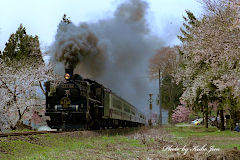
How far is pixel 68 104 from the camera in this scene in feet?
51.6

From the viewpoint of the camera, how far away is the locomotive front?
15.6 m

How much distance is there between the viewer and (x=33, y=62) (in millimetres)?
31062

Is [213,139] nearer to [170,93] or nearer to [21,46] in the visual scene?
[21,46]

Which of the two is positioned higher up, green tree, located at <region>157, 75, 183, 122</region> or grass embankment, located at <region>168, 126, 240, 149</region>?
green tree, located at <region>157, 75, 183, 122</region>

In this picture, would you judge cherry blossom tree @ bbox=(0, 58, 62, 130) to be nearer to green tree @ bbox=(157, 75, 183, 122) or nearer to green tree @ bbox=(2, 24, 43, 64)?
green tree @ bbox=(2, 24, 43, 64)

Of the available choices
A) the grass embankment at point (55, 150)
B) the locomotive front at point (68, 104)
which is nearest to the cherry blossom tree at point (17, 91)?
the locomotive front at point (68, 104)

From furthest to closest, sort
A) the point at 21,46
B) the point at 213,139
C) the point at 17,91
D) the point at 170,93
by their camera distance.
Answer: the point at 170,93 → the point at 21,46 → the point at 17,91 → the point at 213,139

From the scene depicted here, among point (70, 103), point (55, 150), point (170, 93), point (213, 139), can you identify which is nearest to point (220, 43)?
point (213, 139)

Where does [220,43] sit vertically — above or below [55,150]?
above

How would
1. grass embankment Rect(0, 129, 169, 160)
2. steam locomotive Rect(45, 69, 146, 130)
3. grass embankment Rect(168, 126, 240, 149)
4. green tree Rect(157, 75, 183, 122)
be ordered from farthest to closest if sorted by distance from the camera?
green tree Rect(157, 75, 183, 122) < steam locomotive Rect(45, 69, 146, 130) < grass embankment Rect(168, 126, 240, 149) < grass embankment Rect(0, 129, 169, 160)

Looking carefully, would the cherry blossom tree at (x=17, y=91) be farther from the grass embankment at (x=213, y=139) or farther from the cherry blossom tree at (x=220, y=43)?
the cherry blossom tree at (x=220, y=43)

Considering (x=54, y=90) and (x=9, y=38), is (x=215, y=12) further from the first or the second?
(x=9, y=38)

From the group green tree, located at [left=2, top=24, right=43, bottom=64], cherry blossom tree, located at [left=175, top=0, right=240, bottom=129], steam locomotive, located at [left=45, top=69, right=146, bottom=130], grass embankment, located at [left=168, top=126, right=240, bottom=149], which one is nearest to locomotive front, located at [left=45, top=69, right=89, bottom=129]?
steam locomotive, located at [left=45, top=69, right=146, bottom=130]

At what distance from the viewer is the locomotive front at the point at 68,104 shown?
15.6 meters
